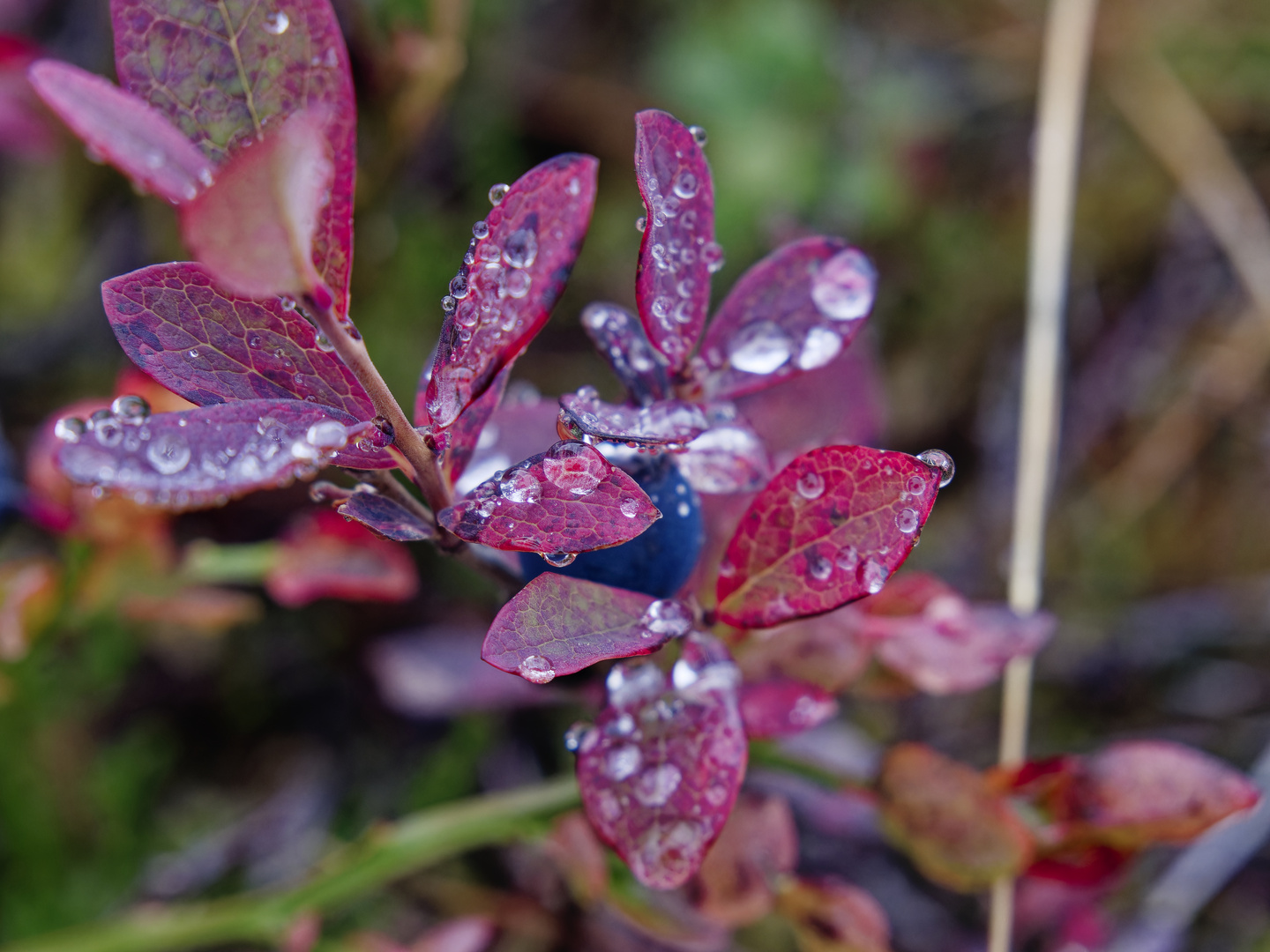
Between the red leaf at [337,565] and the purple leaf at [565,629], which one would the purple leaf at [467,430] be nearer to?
the purple leaf at [565,629]

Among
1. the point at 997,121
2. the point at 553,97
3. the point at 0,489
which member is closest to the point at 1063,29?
the point at 997,121

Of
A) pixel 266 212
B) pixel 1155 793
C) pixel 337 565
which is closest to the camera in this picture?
pixel 266 212

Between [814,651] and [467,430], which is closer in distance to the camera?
[467,430]

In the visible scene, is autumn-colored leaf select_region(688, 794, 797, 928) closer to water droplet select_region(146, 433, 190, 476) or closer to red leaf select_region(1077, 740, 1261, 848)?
red leaf select_region(1077, 740, 1261, 848)

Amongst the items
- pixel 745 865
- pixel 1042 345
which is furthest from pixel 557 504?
pixel 1042 345

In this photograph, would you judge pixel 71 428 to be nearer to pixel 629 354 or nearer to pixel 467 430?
pixel 467 430

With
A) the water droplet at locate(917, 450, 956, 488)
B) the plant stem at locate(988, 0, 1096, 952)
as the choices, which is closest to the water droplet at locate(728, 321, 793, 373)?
the water droplet at locate(917, 450, 956, 488)

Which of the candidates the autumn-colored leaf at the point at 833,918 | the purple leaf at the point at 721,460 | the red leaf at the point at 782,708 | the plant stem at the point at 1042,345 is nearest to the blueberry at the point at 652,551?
the purple leaf at the point at 721,460
